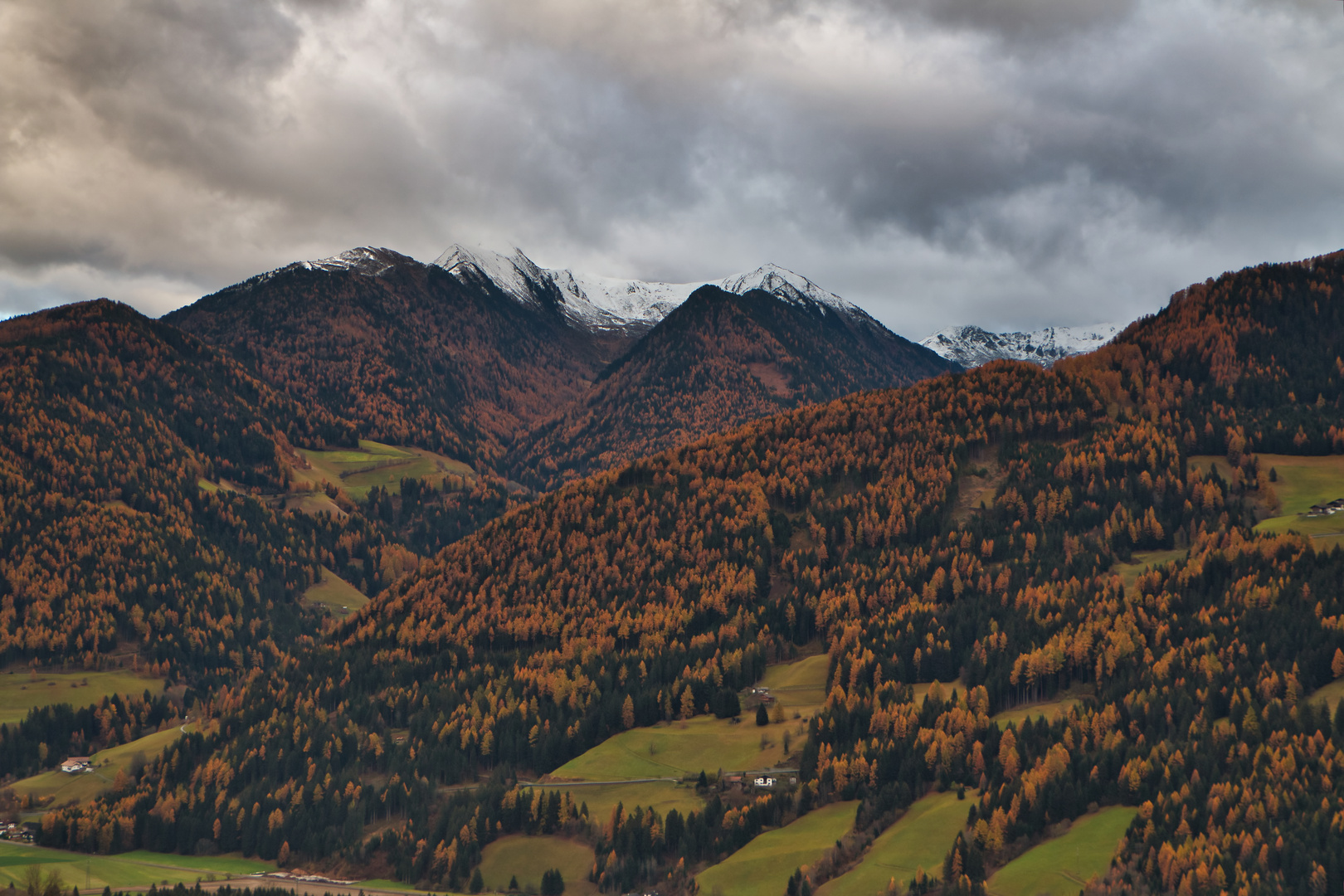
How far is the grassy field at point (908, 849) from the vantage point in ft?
573

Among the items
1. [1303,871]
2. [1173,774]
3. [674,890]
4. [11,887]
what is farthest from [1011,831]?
[11,887]

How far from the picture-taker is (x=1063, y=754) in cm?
19288

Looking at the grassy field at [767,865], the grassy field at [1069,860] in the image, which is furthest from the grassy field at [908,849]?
the grassy field at [1069,860]

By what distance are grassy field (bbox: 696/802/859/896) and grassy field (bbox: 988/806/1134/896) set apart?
3274cm

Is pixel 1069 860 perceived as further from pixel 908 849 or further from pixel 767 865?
pixel 767 865

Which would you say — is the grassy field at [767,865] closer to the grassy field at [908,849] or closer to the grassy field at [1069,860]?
the grassy field at [908,849]

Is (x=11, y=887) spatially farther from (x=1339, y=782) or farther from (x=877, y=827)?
(x=1339, y=782)

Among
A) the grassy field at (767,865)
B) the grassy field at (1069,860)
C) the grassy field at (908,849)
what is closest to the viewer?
the grassy field at (1069,860)

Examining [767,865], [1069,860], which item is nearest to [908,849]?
[767,865]

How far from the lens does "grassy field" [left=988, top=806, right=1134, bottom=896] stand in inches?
6358

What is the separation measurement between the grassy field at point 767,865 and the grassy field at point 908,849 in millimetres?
7975

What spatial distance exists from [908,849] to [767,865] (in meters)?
24.2

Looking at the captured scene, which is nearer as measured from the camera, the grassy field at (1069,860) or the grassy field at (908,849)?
the grassy field at (1069,860)

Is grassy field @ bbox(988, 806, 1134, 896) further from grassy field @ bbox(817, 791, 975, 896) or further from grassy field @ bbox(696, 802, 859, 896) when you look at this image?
grassy field @ bbox(696, 802, 859, 896)
